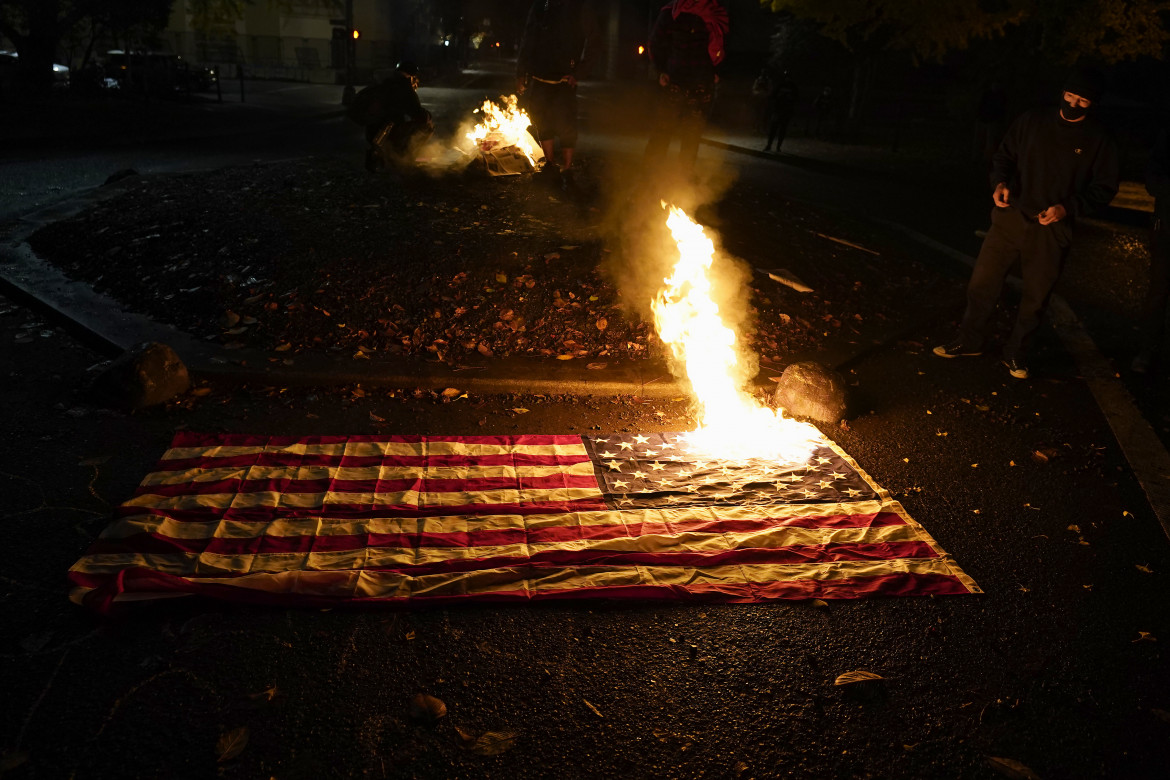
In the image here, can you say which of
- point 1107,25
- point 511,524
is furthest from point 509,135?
point 1107,25

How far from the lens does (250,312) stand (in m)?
6.57

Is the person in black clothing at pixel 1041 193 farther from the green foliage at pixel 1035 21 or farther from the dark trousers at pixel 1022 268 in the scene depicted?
the green foliage at pixel 1035 21

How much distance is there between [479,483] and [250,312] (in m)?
3.23

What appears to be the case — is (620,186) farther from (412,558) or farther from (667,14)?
(412,558)

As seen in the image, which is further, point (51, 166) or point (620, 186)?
point (51, 166)

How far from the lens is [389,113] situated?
33.3ft

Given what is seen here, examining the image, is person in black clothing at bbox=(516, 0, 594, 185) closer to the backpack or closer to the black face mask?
the backpack

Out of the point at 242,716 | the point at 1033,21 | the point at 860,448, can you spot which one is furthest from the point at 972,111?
the point at 242,716

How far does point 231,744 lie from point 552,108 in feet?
27.6

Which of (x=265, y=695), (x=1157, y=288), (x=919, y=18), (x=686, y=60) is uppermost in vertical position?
(x=919, y=18)

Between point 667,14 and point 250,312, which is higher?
point 667,14

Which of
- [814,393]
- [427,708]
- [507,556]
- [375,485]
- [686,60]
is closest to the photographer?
[427,708]

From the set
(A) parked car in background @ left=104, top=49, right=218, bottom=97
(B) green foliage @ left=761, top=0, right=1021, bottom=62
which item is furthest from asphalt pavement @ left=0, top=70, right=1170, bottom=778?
(A) parked car in background @ left=104, top=49, right=218, bottom=97

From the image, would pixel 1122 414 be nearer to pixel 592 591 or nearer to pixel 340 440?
pixel 592 591
